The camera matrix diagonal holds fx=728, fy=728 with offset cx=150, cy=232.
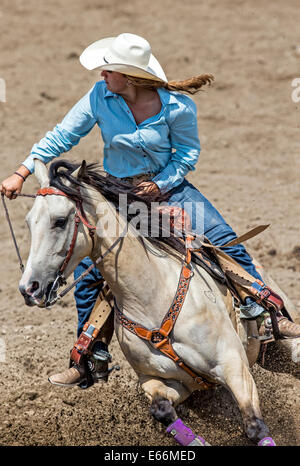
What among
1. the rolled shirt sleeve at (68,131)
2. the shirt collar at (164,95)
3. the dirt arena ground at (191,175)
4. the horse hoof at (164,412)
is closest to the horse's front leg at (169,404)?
the horse hoof at (164,412)

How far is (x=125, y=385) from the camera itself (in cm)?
548

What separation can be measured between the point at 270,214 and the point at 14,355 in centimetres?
360

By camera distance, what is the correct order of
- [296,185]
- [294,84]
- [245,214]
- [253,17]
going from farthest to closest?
[253,17], [294,84], [296,185], [245,214]

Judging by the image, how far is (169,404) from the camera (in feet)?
12.7

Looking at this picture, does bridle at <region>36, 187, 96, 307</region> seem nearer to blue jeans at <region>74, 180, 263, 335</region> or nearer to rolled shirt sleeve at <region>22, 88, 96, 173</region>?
rolled shirt sleeve at <region>22, 88, 96, 173</region>

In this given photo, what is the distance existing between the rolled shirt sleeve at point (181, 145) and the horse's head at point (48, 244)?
76 cm

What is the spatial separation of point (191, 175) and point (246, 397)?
5.49 m

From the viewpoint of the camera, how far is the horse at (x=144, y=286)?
3.58 meters

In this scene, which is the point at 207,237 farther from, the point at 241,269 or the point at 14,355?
the point at 14,355

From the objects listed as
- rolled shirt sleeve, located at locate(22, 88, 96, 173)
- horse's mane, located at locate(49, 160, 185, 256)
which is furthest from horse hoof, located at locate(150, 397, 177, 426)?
rolled shirt sleeve, located at locate(22, 88, 96, 173)

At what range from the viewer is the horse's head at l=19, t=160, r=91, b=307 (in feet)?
11.6

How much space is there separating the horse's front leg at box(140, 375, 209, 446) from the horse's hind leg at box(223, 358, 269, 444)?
0.85ft

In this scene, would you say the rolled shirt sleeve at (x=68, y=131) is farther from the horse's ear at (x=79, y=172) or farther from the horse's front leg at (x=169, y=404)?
the horse's front leg at (x=169, y=404)

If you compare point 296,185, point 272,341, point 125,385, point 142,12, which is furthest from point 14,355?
point 142,12
